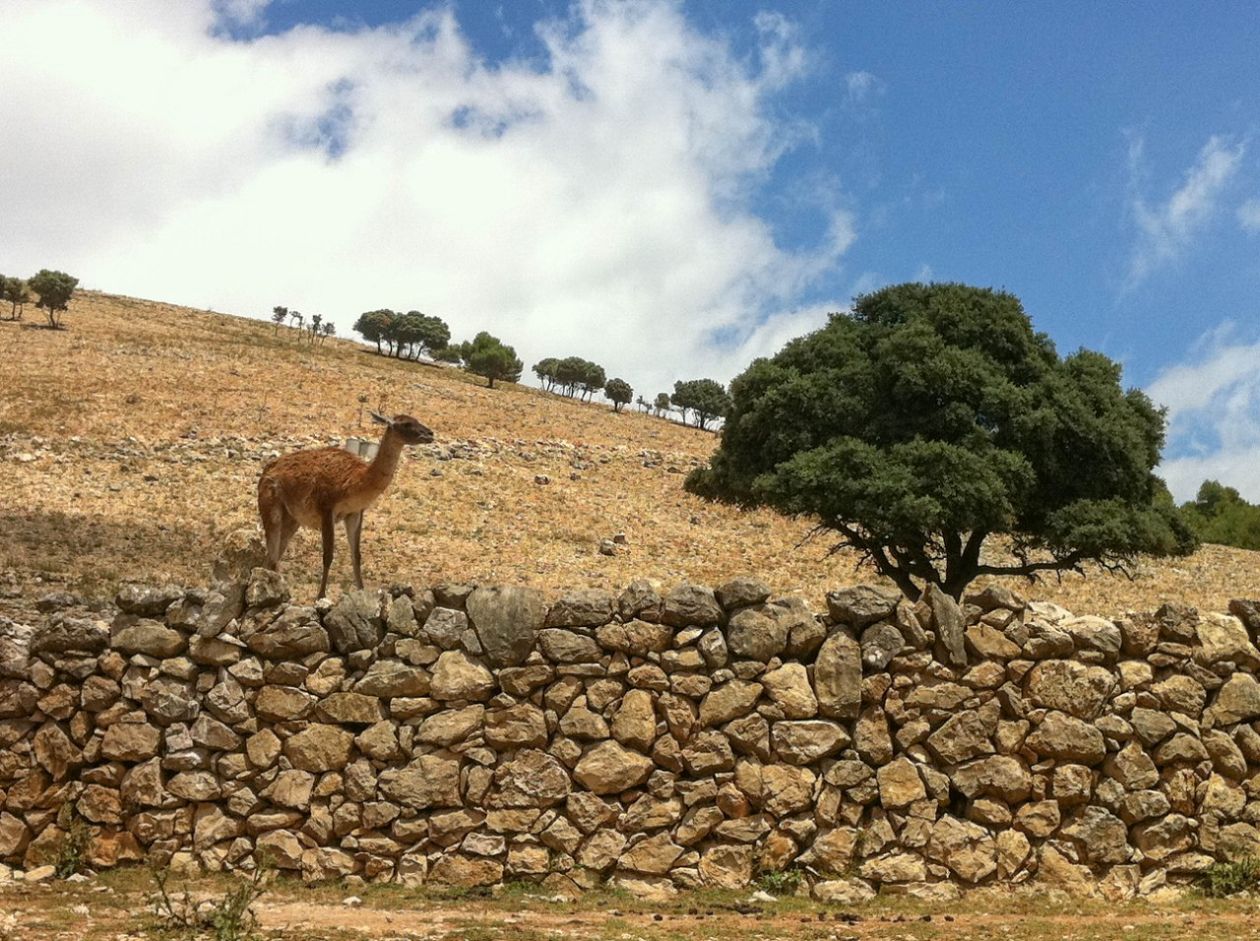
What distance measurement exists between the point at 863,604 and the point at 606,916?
330 centimetres

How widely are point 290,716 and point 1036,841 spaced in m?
6.40

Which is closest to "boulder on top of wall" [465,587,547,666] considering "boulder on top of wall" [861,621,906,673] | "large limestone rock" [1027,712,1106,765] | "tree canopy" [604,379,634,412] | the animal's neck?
"boulder on top of wall" [861,621,906,673]

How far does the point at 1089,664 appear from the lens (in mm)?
9750

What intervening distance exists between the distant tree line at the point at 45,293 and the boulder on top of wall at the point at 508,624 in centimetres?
6409

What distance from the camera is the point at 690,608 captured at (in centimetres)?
963

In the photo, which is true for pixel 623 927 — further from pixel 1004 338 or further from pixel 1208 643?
pixel 1004 338

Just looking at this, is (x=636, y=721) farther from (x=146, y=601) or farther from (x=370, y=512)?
(x=370, y=512)

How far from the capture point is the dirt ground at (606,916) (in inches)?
314

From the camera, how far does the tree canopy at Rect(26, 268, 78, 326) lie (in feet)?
220

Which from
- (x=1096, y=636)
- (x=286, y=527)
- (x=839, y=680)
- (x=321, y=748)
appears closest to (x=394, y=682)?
(x=321, y=748)

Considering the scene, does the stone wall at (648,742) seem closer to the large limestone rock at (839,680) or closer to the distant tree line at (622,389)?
the large limestone rock at (839,680)

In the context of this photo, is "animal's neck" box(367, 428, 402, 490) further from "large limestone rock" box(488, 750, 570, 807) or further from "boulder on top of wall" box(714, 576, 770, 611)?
"boulder on top of wall" box(714, 576, 770, 611)

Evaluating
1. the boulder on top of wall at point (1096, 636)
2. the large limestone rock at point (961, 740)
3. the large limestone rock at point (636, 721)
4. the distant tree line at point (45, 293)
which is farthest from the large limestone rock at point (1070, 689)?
the distant tree line at point (45, 293)

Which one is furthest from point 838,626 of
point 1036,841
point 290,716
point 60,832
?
point 60,832
